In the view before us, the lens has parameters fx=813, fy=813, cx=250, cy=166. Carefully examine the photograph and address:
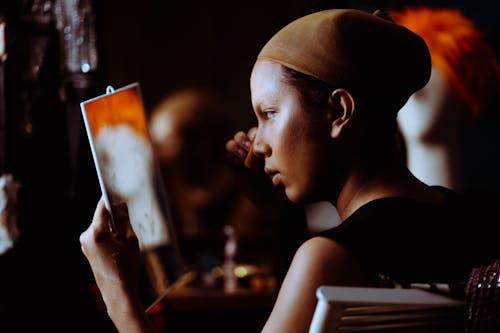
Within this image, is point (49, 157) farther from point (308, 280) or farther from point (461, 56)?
point (461, 56)

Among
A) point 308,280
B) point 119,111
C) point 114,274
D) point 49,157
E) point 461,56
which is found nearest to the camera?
point 308,280

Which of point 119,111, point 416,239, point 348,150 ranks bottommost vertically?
point 416,239

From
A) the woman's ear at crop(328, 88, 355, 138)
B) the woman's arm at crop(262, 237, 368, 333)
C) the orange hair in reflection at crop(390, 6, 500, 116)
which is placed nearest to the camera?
the woman's arm at crop(262, 237, 368, 333)

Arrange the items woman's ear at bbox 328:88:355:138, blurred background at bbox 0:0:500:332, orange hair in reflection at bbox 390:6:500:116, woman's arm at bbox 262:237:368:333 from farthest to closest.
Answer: orange hair in reflection at bbox 390:6:500:116
blurred background at bbox 0:0:500:332
woman's ear at bbox 328:88:355:138
woman's arm at bbox 262:237:368:333

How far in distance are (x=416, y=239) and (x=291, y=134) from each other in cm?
23

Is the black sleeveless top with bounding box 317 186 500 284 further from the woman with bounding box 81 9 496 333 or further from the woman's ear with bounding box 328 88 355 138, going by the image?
the woman's ear with bounding box 328 88 355 138

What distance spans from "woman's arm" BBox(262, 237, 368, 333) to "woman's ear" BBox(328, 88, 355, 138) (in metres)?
0.19

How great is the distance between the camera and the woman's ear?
1.16 meters

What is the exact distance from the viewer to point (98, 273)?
1.16m

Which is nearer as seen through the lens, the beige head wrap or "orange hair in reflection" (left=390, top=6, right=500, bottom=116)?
the beige head wrap

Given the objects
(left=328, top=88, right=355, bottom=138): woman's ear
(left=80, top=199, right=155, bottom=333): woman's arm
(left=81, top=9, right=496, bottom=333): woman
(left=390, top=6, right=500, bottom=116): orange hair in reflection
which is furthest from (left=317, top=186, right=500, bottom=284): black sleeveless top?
(left=390, top=6, right=500, bottom=116): orange hair in reflection

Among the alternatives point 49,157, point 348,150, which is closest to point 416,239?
point 348,150

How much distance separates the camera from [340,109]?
1.17 metres

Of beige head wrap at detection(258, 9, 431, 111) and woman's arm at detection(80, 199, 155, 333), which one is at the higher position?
beige head wrap at detection(258, 9, 431, 111)
